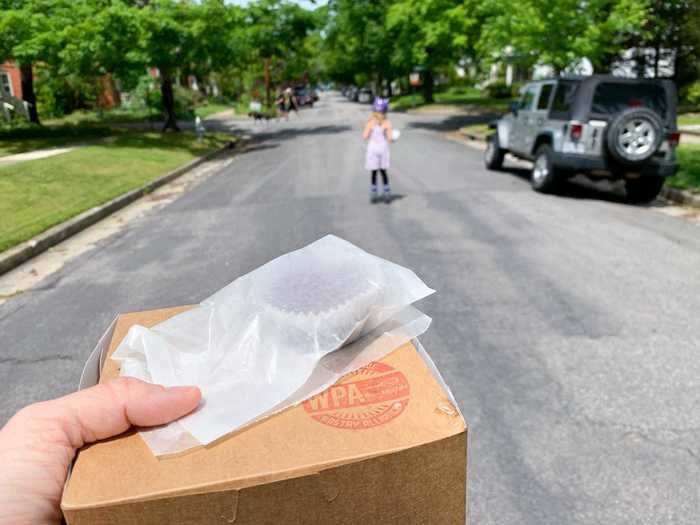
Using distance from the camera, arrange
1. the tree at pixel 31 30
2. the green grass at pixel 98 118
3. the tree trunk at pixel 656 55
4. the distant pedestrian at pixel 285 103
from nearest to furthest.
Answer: the tree at pixel 31 30, the tree trunk at pixel 656 55, the green grass at pixel 98 118, the distant pedestrian at pixel 285 103

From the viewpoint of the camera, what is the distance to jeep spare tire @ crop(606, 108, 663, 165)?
8.19m

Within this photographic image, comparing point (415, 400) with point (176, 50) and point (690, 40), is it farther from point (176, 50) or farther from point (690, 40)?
point (690, 40)

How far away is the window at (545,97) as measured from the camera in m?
10.1

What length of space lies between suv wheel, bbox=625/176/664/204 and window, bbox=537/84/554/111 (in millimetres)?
2066

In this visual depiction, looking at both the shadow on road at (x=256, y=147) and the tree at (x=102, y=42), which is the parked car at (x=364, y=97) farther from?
the tree at (x=102, y=42)

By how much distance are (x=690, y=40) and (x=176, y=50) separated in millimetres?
21060

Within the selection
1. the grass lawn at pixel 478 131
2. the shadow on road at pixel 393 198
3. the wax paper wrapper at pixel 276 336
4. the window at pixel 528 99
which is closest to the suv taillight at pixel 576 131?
the window at pixel 528 99

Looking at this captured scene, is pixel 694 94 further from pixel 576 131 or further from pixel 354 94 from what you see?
pixel 354 94

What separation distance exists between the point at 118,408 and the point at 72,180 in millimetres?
10767

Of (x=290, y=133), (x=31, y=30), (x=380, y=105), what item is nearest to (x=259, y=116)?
(x=290, y=133)

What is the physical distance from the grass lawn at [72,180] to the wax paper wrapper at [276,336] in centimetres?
633

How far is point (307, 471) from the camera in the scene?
1071mm

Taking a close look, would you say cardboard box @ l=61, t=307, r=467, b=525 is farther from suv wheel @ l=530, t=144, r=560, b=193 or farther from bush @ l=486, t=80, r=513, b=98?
bush @ l=486, t=80, r=513, b=98

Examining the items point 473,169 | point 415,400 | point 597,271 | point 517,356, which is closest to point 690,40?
point 473,169
